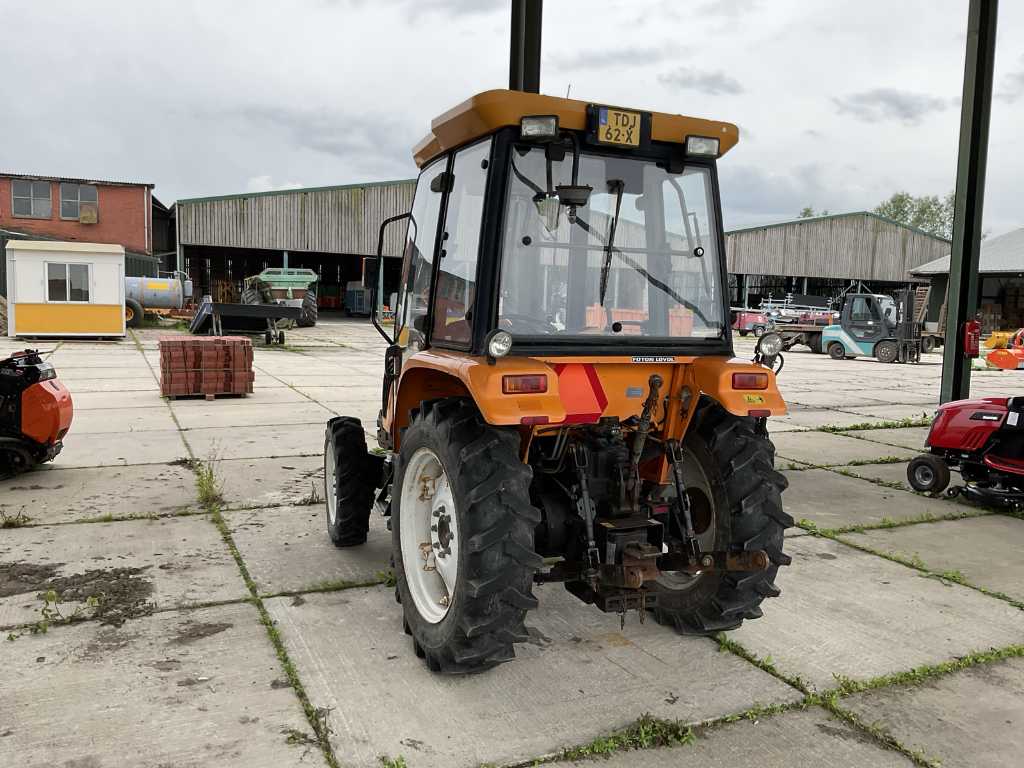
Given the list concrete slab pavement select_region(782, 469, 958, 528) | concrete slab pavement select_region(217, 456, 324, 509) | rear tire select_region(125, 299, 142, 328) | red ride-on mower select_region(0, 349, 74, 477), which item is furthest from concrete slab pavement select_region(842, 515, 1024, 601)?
rear tire select_region(125, 299, 142, 328)

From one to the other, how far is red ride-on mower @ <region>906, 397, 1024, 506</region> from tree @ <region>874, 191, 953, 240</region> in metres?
97.4

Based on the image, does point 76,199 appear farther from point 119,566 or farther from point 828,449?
point 119,566

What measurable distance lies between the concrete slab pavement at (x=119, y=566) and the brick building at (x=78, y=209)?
33.7m

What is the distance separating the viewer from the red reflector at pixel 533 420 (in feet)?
9.82

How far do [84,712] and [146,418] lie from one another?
25.5 ft

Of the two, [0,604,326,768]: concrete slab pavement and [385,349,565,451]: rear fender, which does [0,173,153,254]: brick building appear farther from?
[385,349,565,451]: rear fender

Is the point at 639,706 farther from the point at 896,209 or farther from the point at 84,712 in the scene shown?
the point at 896,209

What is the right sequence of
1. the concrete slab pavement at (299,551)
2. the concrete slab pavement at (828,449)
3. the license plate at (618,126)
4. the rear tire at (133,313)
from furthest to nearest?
the rear tire at (133,313)
the concrete slab pavement at (828,449)
the concrete slab pavement at (299,551)
the license plate at (618,126)

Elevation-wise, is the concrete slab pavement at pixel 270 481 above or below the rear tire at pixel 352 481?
below

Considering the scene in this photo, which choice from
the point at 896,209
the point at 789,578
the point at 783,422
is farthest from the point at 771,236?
the point at 896,209

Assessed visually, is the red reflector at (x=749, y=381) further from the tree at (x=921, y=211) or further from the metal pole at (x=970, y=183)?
the tree at (x=921, y=211)

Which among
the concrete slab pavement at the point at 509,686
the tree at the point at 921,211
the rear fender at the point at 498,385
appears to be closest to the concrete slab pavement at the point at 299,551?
the concrete slab pavement at the point at 509,686

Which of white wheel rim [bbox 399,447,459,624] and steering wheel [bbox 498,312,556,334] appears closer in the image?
steering wheel [bbox 498,312,556,334]

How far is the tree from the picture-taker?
311ft
